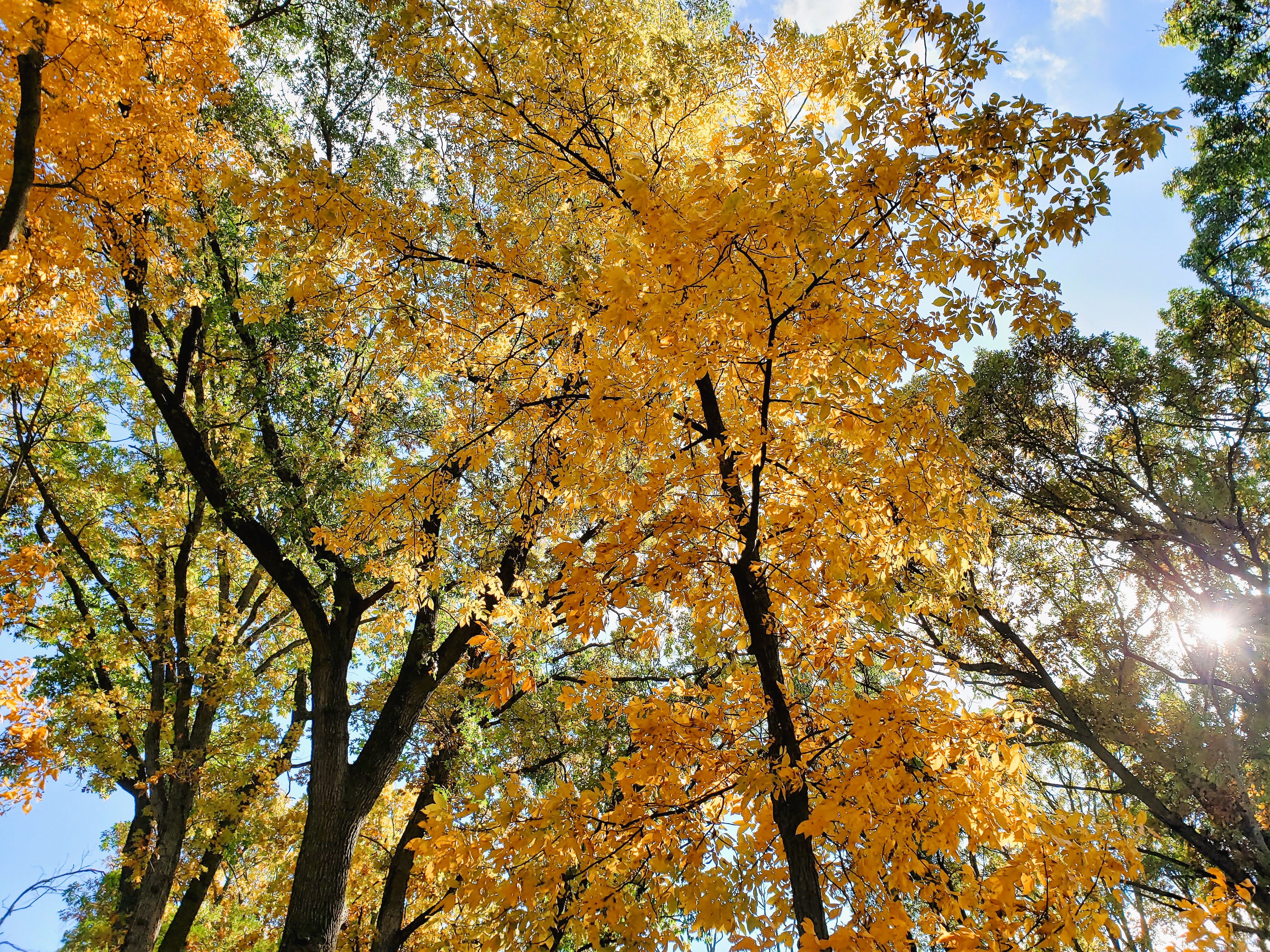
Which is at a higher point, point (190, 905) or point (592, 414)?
point (592, 414)

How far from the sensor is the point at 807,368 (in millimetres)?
3049

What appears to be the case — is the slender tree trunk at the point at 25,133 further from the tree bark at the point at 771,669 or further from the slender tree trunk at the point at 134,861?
the slender tree trunk at the point at 134,861

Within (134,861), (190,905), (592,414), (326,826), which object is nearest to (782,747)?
(592,414)

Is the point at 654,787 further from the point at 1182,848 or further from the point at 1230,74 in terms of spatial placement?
the point at 1182,848

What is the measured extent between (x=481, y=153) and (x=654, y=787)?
4260mm

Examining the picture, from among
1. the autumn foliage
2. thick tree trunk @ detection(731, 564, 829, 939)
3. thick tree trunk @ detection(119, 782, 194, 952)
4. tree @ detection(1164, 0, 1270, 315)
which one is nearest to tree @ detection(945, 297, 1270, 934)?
tree @ detection(1164, 0, 1270, 315)

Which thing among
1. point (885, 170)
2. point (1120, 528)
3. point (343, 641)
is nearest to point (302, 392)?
point (343, 641)

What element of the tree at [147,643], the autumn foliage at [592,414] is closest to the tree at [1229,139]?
the autumn foliage at [592,414]

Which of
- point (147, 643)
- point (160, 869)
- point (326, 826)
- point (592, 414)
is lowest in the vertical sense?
point (326, 826)

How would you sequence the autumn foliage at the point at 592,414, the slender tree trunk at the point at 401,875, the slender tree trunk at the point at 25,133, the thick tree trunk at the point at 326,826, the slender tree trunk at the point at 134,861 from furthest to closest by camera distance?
the slender tree trunk at the point at 134,861, the slender tree trunk at the point at 401,875, the thick tree trunk at the point at 326,826, the slender tree trunk at the point at 25,133, the autumn foliage at the point at 592,414

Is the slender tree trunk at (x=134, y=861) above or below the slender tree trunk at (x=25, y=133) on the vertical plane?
below

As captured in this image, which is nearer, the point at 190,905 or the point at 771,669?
the point at 771,669

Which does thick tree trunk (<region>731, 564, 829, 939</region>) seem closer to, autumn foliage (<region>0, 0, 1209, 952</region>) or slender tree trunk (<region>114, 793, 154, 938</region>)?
autumn foliage (<region>0, 0, 1209, 952</region>)

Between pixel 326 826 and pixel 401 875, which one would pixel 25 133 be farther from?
pixel 401 875
